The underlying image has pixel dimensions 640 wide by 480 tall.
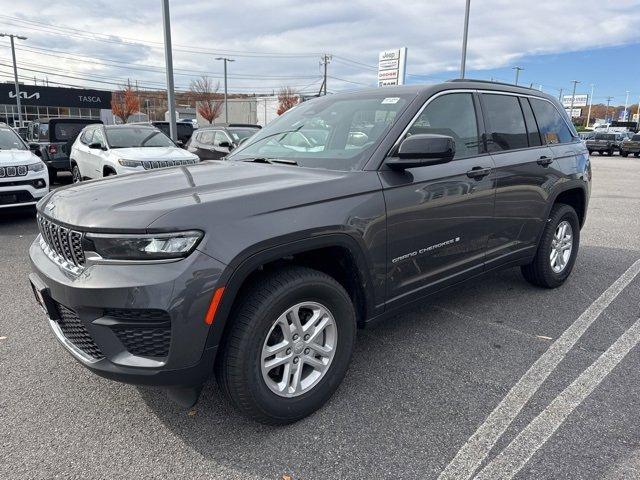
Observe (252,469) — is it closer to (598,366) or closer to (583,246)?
(598,366)

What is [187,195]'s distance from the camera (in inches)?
95.1

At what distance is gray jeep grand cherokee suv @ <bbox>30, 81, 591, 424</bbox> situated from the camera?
215cm

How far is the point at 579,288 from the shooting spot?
15.8 ft

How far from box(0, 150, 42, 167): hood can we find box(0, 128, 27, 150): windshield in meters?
0.36

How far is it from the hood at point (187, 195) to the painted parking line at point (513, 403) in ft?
4.80

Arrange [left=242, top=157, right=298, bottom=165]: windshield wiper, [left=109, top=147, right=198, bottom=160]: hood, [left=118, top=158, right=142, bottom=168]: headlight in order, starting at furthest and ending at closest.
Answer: [left=109, top=147, right=198, bottom=160]: hood, [left=118, top=158, right=142, bottom=168]: headlight, [left=242, top=157, right=298, bottom=165]: windshield wiper

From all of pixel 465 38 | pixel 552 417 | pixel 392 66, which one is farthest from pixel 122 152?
pixel 392 66

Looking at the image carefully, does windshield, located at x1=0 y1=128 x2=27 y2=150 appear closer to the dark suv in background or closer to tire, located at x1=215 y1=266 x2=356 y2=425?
the dark suv in background

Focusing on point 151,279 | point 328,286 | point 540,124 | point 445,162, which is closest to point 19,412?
point 151,279

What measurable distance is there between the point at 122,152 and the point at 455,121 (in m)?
7.46

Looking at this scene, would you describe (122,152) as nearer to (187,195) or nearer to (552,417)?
(187,195)

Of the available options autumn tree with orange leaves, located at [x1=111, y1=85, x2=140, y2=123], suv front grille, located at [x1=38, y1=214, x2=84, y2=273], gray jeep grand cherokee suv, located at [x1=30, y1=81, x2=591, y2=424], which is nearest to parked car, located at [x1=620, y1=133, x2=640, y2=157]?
gray jeep grand cherokee suv, located at [x1=30, y1=81, x2=591, y2=424]

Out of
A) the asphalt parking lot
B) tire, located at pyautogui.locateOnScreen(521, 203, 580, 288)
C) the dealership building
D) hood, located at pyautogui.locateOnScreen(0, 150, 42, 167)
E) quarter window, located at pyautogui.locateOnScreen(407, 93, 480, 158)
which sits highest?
the dealership building

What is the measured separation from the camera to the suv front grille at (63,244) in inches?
91.7
